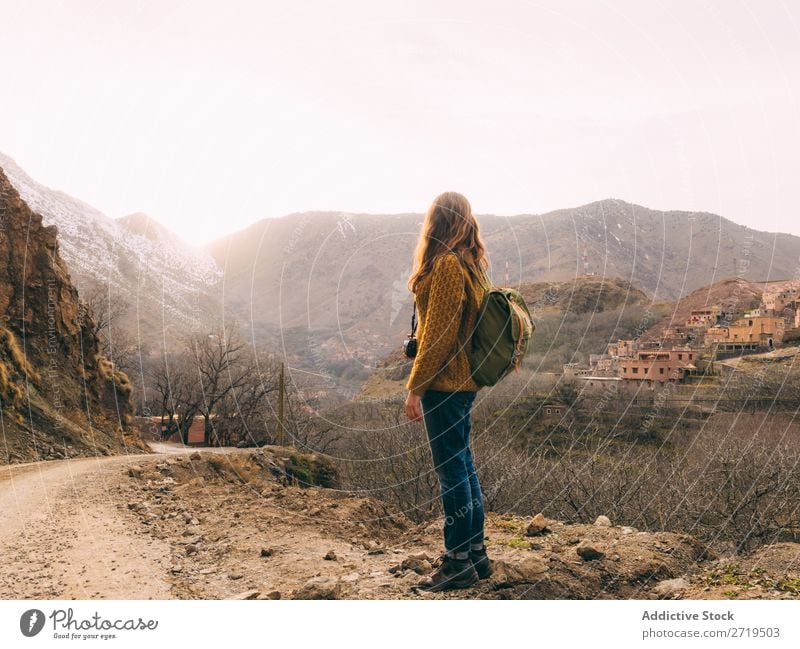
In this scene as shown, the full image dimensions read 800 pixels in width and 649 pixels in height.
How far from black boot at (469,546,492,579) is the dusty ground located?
5 centimetres

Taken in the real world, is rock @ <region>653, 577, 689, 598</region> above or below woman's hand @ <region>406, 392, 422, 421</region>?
below

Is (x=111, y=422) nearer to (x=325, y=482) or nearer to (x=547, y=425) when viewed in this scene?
(x=325, y=482)

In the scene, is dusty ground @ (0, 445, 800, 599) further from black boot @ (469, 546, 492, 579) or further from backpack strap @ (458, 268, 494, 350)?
backpack strap @ (458, 268, 494, 350)

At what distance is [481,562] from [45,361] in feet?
48.2

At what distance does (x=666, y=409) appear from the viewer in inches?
1695

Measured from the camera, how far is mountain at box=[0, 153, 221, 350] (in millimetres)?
10680

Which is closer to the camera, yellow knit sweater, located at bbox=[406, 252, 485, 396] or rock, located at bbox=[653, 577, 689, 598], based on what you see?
yellow knit sweater, located at bbox=[406, 252, 485, 396]

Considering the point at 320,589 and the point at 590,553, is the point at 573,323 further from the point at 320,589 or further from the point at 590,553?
the point at 320,589

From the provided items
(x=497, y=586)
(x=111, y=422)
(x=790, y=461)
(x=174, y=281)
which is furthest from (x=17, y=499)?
(x=790, y=461)

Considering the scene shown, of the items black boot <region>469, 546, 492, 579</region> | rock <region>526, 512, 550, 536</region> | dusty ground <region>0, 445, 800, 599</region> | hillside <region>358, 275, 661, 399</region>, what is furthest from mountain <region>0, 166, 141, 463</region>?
hillside <region>358, 275, 661, 399</region>

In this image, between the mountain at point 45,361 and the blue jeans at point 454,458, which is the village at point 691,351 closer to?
the mountain at point 45,361

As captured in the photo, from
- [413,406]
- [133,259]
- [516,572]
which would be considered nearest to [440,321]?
[413,406]

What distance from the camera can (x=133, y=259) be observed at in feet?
A: 58.8

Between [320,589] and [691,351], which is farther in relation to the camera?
[691,351]
